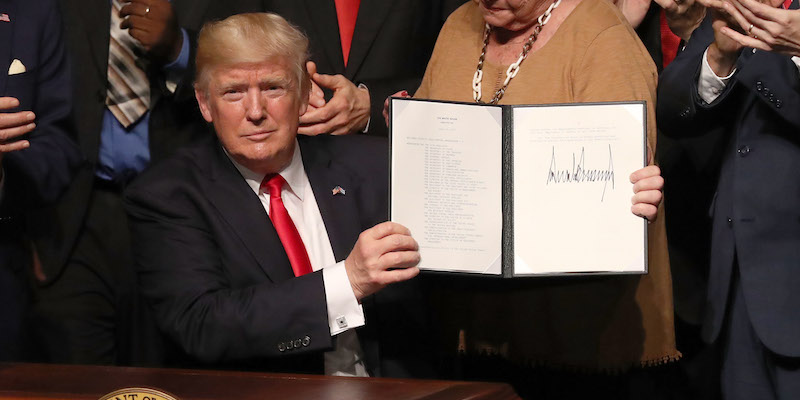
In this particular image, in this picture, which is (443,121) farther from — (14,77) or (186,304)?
(14,77)

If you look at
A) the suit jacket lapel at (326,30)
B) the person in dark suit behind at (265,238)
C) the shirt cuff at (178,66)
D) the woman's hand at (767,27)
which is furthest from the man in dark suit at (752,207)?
the shirt cuff at (178,66)

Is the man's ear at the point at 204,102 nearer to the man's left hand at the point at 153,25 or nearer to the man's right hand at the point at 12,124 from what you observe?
the man's right hand at the point at 12,124

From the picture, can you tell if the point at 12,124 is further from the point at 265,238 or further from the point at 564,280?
the point at 564,280

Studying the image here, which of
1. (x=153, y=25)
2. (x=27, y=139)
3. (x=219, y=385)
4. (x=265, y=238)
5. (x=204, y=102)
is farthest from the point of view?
(x=153, y=25)

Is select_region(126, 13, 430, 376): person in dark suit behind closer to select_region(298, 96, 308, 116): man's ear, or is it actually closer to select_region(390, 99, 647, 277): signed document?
select_region(298, 96, 308, 116): man's ear

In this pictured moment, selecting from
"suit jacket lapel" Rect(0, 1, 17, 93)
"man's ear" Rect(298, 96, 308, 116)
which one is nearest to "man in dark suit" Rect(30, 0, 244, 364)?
"suit jacket lapel" Rect(0, 1, 17, 93)

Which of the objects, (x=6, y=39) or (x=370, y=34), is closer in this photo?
(x=6, y=39)

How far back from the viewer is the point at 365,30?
345 centimetres

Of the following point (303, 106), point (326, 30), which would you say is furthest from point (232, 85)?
point (326, 30)

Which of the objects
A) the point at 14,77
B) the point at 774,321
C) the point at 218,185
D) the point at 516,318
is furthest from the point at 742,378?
the point at 14,77

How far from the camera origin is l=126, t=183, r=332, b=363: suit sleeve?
244cm

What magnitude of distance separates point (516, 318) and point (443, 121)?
0.67 metres

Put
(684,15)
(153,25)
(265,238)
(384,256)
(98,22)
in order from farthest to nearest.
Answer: (98,22)
(153,25)
(684,15)
(265,238)
(384,256)
